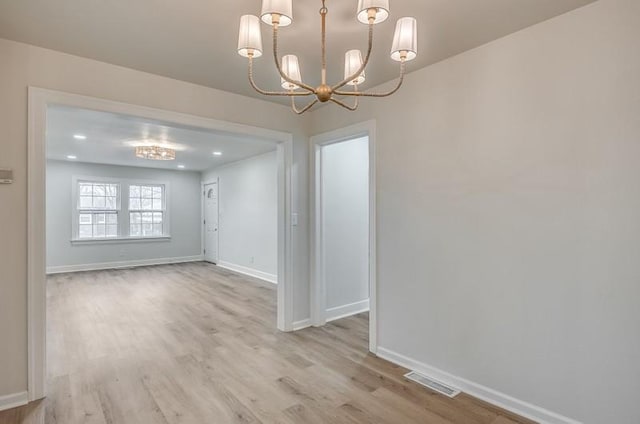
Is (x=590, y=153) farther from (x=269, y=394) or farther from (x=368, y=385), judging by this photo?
(x=269, y=394)

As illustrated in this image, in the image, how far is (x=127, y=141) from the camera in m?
5.49

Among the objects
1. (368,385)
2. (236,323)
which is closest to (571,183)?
(368,385)

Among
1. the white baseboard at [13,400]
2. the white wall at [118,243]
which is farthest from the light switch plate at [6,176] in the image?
the white wall at [118,243]

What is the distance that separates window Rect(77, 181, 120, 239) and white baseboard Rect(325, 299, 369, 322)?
6.34 m

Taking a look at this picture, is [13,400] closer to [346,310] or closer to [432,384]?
[432,384]

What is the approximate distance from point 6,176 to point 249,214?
488 centimetres

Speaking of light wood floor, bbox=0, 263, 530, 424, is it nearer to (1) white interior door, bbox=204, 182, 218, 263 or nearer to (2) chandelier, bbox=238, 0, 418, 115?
(2) chandelier, bbox=238, 0, 418, 115

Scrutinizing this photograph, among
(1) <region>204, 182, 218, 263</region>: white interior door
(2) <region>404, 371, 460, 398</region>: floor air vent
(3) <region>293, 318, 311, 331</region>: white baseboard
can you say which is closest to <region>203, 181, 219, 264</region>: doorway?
(1) <region>204, 182, 218, 263</region>: white interior door

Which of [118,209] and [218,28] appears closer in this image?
[218,28]

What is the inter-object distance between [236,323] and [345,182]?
2176 millimetres

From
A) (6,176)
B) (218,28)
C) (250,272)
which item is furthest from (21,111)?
(250,272)

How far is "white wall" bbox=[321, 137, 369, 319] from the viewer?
13.3ft

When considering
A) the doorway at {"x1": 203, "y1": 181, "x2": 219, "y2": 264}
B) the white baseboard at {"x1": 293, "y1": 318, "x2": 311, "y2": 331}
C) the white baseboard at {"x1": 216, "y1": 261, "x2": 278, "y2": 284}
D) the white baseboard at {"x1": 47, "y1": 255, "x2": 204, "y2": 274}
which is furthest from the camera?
the doorway at {"x1": 203, "y1": 181, "x2": 219, "y2": 264}

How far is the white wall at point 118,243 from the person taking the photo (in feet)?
23.6
